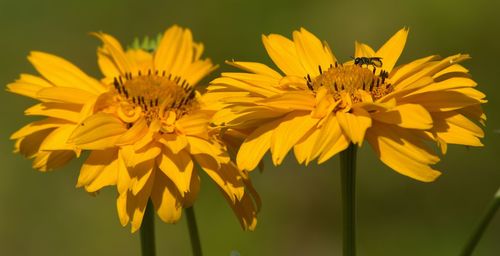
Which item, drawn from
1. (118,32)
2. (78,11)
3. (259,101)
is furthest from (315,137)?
(78,11)

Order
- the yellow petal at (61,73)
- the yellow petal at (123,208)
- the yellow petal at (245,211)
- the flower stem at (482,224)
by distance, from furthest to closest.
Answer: the yellow petal at (61,73) < the yellow petal at (245,211) < the yellow petal at (123,208) < the flower stem at (482,224)

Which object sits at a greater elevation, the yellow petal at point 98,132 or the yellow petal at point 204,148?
the yellow petal at point 98,132

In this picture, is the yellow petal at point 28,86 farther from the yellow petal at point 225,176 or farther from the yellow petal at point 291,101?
the yellow petal at point 291,101

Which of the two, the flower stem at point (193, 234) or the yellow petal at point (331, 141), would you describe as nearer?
the yellow petal at point (331, 141)

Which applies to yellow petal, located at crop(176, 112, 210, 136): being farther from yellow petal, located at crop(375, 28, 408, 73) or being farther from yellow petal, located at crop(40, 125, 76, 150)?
yellow petal, located at crop(375, 28, 408, 73)

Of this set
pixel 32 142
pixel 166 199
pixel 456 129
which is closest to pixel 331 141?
pixel 456 129

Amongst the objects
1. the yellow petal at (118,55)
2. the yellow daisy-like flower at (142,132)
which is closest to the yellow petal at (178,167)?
the yellow daisy-like flower at (142,132)

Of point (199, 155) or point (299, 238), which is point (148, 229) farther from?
point (299, 238)
